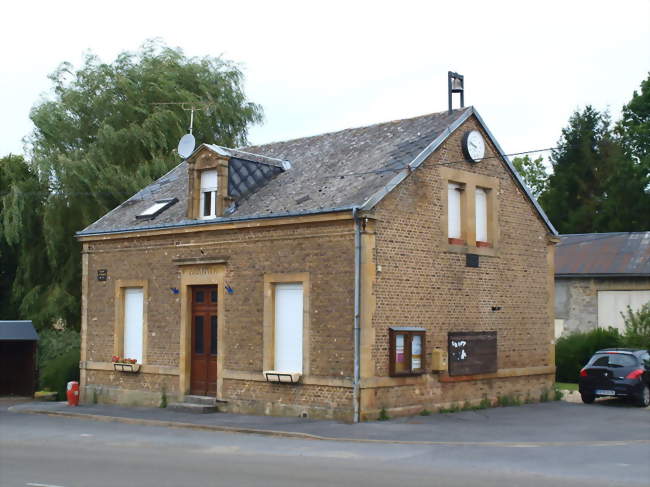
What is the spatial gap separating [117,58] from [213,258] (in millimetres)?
17675

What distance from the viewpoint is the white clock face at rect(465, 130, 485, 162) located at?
2194cm

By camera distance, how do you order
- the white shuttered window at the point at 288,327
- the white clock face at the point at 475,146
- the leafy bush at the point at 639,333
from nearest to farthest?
1. the white shuttered window at the point at 288,327
2. the white clock face at the point at 475,146
3. the leafy bush at the point at 639,333

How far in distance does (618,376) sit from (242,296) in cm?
994

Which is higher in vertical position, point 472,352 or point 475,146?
point 475,146

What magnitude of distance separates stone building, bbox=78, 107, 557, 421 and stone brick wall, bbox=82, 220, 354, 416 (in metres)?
0.04

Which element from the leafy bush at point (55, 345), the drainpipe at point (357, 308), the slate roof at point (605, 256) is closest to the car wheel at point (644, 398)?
the drainpipe at point (357, 308)

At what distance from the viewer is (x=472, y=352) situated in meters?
21.6

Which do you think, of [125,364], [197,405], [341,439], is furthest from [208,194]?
[341,439]

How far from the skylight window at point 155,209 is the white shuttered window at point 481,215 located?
8.59 metres

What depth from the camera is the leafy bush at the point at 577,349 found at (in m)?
31.4

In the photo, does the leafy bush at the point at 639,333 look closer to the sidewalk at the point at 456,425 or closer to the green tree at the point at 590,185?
the sidewalk at the point at 456,425

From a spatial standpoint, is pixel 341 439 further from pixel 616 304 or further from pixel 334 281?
pixel 616 304

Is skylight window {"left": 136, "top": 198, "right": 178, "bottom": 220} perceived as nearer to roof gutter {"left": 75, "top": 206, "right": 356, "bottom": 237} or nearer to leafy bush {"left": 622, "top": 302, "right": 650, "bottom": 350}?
roof gutter {"left": 75, "top": 206, "right": 356, "bottom": 237}

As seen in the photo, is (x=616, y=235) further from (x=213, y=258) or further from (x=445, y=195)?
(x=213, y=258)
